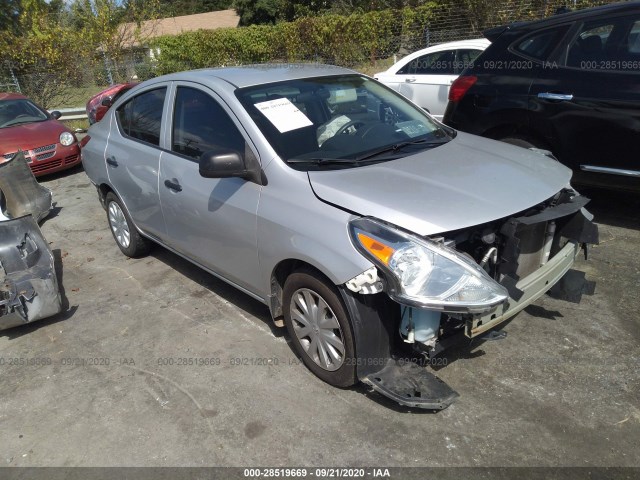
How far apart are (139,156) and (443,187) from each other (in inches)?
105

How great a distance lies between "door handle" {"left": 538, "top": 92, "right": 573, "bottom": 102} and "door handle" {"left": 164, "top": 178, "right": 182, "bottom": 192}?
132 inches

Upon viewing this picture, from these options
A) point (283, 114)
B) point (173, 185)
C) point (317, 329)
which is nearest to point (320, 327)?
point (317, 329)

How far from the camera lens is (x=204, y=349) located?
3539 mm

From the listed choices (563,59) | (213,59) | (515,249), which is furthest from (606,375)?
(213,59)

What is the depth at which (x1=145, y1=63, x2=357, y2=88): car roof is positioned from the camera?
3.59 meters

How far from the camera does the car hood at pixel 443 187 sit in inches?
101

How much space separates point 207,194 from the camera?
3473 mm

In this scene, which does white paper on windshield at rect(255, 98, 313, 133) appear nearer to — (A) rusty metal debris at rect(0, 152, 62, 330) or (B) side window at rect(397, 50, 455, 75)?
(A) rusty metal debris at rect(0, 152, 62, 330)

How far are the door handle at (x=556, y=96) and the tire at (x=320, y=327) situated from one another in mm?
3166

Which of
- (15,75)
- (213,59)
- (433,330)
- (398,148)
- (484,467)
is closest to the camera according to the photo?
(484,467)

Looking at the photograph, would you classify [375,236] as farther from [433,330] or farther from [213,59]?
[213,59]

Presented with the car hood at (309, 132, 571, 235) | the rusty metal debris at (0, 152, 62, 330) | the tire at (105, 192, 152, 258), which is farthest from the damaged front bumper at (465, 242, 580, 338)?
the tire at (105, 192, 152, 258)

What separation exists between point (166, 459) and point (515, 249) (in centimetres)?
211

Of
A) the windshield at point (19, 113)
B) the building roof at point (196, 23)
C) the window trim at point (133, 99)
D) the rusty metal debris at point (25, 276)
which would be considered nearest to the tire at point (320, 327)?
the window trim at point (133, 99)
